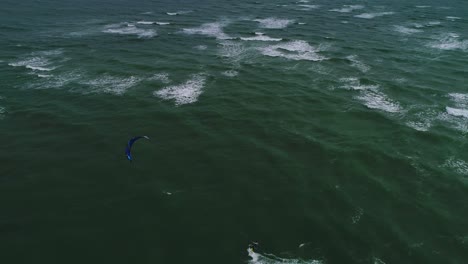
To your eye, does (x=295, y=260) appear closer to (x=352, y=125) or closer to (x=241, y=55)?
(x=352, y=125)

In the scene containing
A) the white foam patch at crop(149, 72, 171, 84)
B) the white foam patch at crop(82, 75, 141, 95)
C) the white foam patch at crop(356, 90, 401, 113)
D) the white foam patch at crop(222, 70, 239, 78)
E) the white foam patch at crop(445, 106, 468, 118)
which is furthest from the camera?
the white foam patch at crop(222, 70, 239, 78)

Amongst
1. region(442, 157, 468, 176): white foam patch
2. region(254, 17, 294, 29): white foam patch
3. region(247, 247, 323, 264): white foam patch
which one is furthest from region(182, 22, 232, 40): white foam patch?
region(247, 247, 323, 264): white foam patch

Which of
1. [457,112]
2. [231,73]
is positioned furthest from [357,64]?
[231,73]

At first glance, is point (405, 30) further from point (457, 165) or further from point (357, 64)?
point (457, 165)

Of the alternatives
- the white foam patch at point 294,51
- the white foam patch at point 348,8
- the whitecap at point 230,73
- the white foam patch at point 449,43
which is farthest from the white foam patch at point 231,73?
the white foam patch at point 348,8

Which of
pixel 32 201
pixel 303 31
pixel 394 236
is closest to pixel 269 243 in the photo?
pixel 394 236

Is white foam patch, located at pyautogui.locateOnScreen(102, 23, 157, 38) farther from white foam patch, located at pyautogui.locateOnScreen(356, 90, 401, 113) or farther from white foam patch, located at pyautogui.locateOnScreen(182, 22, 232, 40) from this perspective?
white foam patch, located at pyautogui.locateOnScreen(356, 90, 401, 113)
